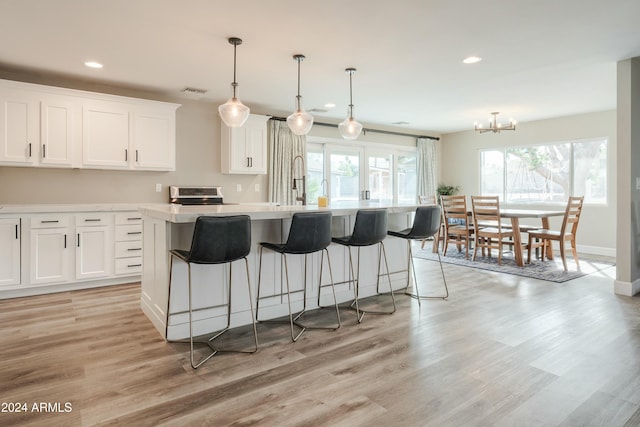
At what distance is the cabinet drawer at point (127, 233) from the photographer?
4531 mm

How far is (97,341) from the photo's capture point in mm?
2789

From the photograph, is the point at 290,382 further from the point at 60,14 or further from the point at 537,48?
the point at 537,48

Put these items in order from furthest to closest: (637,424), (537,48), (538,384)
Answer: (537,48), (538,384), (637,424)

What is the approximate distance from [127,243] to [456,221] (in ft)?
16.5

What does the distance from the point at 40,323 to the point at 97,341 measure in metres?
0.81

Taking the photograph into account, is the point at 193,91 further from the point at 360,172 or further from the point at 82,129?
the point at 360,172

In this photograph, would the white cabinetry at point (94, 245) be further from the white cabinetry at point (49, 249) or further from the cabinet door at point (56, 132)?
the cabinet door at point (56, 132)

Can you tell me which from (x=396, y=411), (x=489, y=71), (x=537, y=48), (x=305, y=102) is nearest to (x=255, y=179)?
(x=305, y=102)

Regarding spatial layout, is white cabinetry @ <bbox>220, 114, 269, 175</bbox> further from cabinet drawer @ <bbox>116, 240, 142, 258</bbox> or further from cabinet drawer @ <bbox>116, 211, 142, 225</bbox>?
cabinet drawer @ <bbox>116, 240, 142, 258</bbox>

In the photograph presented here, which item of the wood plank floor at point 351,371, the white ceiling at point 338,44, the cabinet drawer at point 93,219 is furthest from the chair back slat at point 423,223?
the cabinet drawer at point 93,219

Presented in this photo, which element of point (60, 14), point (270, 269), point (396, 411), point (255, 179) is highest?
point (60, 14)

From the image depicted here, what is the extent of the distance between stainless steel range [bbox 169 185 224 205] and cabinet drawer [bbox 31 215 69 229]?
135cm

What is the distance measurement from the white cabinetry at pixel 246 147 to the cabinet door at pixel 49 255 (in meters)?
2.30

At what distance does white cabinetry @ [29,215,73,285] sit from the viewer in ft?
13.3
